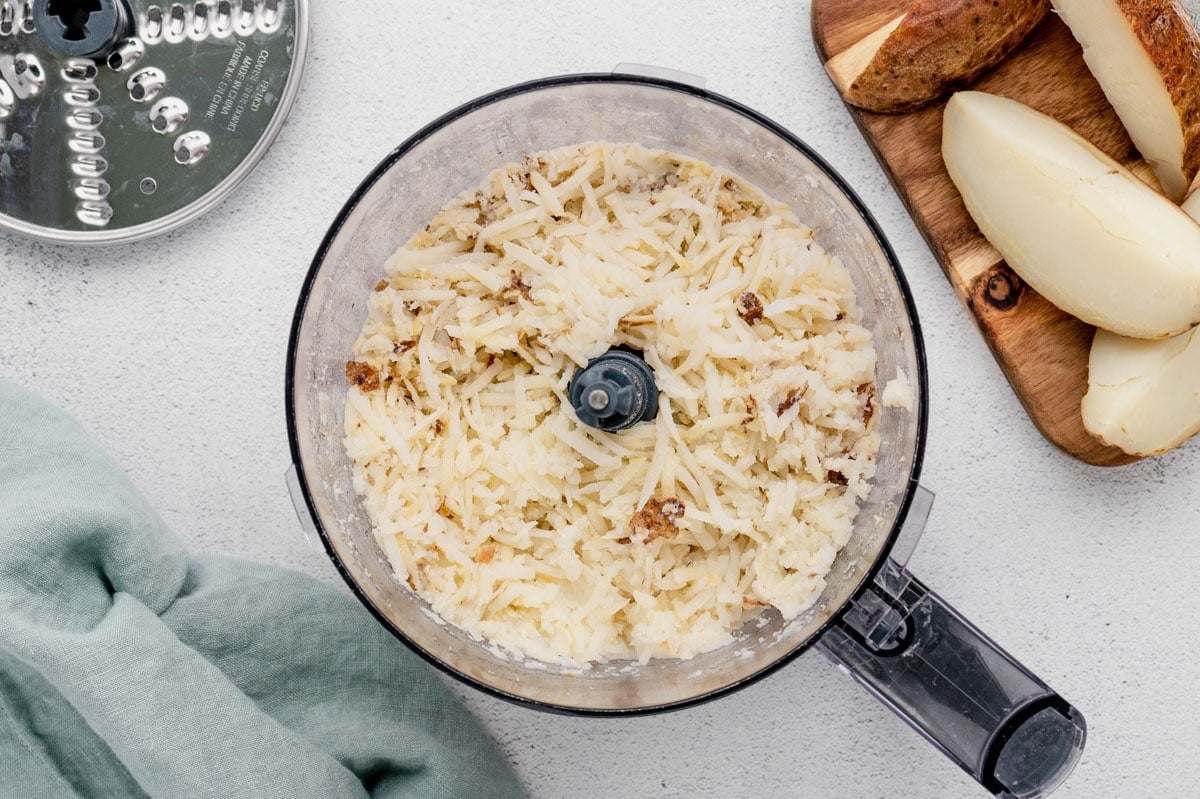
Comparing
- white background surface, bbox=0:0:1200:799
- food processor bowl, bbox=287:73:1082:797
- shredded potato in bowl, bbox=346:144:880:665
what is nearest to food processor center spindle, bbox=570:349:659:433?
shredded potato in bowl, bbox=346:144:880:665

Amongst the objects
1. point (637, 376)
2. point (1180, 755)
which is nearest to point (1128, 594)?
point (1180, 755)

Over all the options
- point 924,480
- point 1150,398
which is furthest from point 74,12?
point 1150,398

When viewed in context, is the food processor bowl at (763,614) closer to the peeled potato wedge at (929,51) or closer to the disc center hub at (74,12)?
the peeled potato wedge at (929,51)

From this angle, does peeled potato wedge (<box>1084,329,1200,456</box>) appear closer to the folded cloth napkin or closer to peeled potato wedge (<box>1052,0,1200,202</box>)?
peeled potato wedge (<box>1052,0,1200,202</box>)

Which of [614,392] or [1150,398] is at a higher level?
[1150,398]

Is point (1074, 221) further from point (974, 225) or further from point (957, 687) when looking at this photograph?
point (957, 687)

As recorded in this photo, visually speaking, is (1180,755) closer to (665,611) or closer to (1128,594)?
(1128,594)
